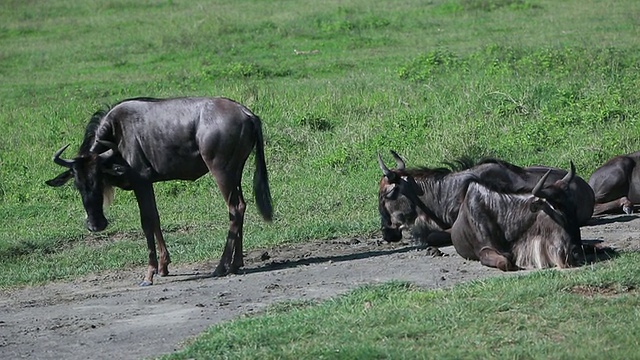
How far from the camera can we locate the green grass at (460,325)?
7.27m

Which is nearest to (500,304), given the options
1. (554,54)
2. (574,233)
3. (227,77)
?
(574,233)

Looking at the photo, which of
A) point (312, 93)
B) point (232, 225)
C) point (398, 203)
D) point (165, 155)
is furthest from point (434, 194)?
point (312, 93)

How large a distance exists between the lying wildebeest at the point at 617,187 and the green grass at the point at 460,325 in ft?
14.7

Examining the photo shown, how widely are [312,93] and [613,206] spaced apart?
7164 millimetres

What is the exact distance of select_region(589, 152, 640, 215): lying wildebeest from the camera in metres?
13.2

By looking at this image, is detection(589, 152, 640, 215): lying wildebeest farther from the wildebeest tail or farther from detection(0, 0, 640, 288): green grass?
the wildebeest tail

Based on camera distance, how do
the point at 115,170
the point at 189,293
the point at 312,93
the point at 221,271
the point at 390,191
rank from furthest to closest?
the point at 312,93, the point at 390,191, the point at 115,170, the point at 221,271, the point at 189,293

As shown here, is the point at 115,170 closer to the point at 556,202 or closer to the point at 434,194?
A: the point at 434,194

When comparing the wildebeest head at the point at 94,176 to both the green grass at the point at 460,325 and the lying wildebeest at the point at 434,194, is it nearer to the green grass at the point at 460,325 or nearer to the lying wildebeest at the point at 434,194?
the lying wildebeest at the point at 434,194

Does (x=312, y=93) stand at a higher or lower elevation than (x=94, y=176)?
lower

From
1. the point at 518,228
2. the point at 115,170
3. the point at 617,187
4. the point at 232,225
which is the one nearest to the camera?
the point at 518,228

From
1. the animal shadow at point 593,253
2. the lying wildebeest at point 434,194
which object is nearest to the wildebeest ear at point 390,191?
the lying wildebeest at point 434,194

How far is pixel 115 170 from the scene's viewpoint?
1148cm

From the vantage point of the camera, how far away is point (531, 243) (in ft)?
33.4
